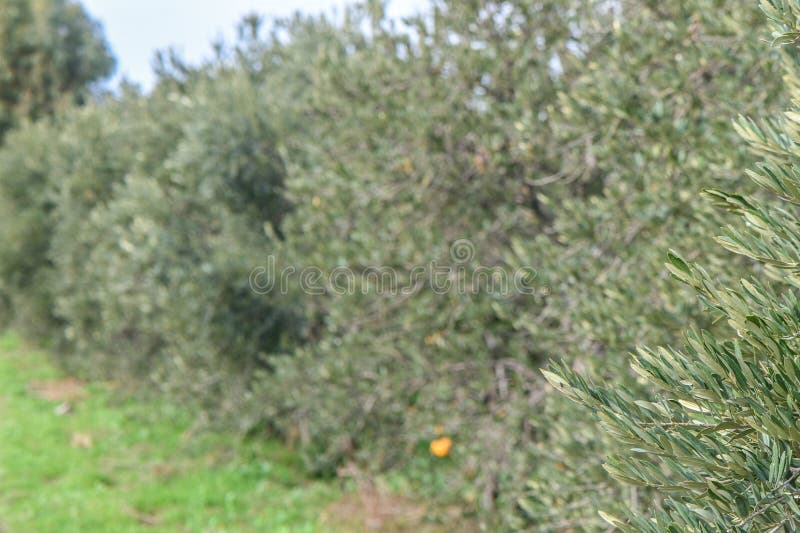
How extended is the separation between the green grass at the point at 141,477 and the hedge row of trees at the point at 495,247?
0.65 meters

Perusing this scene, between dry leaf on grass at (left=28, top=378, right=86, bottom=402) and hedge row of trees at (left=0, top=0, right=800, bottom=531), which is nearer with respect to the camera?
hedge row of trees at (left=0, top=0, right=800, bottom=531)

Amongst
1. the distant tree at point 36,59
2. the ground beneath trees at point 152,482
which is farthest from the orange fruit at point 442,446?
the distant tree at point 36,59

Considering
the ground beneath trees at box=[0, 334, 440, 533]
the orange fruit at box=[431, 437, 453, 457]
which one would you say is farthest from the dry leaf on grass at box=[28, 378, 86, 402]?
the orange fruit at box=[431, 437, 453, 457]

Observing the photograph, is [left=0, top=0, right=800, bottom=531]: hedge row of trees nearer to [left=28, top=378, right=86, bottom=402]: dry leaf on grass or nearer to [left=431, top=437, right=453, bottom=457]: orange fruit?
[left=431, top=437, right=453, bottom=457]: orange fruit

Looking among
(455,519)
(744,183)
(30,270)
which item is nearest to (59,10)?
(30,270)

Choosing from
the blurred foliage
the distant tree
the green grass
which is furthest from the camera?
the distant tree

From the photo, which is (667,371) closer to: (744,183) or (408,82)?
(744,183)

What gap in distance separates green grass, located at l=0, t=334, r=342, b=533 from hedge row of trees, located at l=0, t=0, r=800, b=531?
65 centimetres

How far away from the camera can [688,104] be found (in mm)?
5105

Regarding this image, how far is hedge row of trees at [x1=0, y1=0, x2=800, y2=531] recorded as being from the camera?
2.11 metres

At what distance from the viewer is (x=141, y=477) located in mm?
9664

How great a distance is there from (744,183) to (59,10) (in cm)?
2352

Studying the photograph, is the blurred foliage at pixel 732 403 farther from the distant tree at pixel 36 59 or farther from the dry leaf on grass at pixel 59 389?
the distant tree at pixel 36 59

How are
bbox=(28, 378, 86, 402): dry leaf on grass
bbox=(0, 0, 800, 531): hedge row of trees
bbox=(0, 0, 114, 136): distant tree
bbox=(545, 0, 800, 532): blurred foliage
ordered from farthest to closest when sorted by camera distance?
bbox=(0, 0, 114, 136): distant tree < bbox=(28, 378, 86, 402): dry leaf on grass < bbox=(0, 0, 800, 531): hedge row of trees < bbox=(545, 0, 800, 532): blurred foliage
